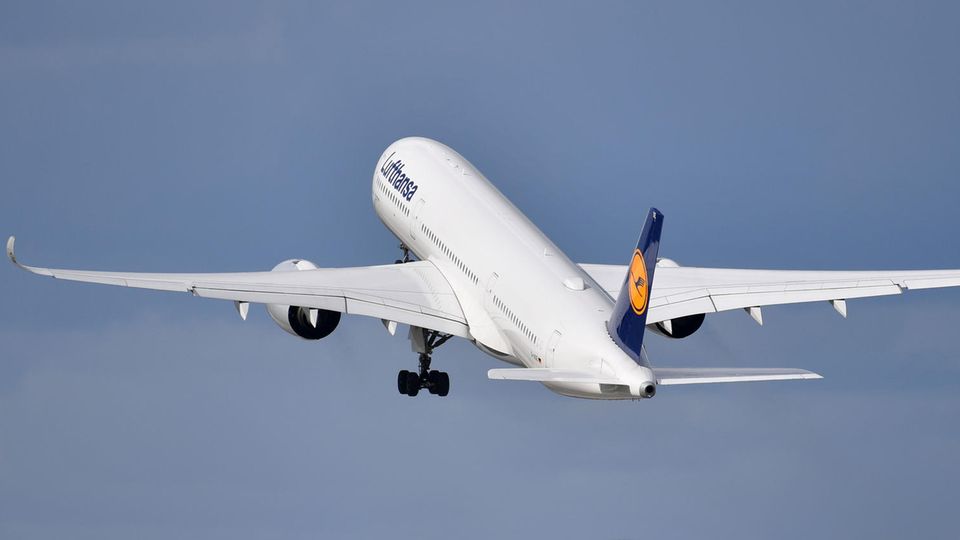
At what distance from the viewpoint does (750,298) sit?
76.4 m

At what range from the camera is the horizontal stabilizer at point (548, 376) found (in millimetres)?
65500

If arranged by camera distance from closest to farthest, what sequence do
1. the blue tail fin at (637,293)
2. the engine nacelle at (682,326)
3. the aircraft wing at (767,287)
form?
the blue tail fin at (637,293) < the aircraft wing at (767,287) < the engine nacelle at (682,326)

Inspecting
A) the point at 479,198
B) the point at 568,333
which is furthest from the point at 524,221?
the point at 568,333

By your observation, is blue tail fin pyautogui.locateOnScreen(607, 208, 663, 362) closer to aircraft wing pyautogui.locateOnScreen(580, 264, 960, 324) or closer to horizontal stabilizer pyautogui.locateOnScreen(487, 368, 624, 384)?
horizontal stabilizer pyautogui.locateOnScreen(487, 368, 624, 384)

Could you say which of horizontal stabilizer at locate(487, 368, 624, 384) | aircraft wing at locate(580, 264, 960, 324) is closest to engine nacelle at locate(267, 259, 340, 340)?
aircraft wing at locate(580, 264, 960, 324)

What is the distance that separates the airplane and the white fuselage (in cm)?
6

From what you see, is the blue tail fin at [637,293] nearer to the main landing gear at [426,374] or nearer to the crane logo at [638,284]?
the crane logo at [638,284]

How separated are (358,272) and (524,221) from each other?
5355 mm

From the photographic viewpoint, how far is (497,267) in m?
75.9

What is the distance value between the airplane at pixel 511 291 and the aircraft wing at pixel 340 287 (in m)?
0.04

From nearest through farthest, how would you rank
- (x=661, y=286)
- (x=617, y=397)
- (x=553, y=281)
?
1. (x=617, y=397)
2. (x=553, y=281)
3. (x=661, y=286)

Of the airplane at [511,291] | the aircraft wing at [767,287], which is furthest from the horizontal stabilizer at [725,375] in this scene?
the aircraft wing at [767,287]

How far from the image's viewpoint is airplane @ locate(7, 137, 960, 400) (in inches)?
2714

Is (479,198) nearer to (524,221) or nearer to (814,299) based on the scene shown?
(524,221)
